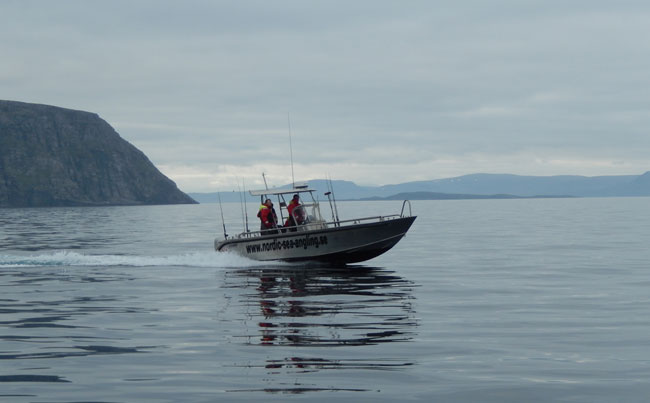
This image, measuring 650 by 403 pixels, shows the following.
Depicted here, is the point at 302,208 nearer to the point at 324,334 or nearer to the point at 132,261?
the point at 132,261

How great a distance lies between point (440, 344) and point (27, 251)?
3024 centimetres

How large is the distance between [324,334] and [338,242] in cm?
1396

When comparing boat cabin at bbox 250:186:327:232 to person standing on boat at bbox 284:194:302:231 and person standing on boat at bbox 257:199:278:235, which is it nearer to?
person standing on boat at bbox 284:194:302:231

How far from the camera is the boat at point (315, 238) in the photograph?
27625mm

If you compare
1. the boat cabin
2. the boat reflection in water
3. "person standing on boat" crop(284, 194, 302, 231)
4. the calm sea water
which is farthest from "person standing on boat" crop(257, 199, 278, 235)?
the boat reflection in water

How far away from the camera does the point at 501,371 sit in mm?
10969

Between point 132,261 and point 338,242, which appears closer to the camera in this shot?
point 338,242

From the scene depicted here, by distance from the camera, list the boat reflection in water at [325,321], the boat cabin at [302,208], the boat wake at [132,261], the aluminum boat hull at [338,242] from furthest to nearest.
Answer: the boat wake at [132,261] → the boat cabin at [302,208] → the aluminum boat hull at [338,242] → the boat reflection in water at [325,321]

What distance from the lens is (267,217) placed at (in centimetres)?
2859

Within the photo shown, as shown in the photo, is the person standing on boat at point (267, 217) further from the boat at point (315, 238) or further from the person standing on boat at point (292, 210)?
the person standing on boat at point (292, 210)

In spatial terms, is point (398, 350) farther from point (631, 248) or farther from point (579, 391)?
point (631, 248)

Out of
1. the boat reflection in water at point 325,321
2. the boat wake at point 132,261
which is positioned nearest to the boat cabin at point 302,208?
the boat wake at point 132,261

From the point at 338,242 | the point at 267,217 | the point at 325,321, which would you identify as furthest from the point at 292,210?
the point at 325,321

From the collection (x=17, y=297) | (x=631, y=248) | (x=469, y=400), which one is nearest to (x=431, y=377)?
(x=469, y=400)
